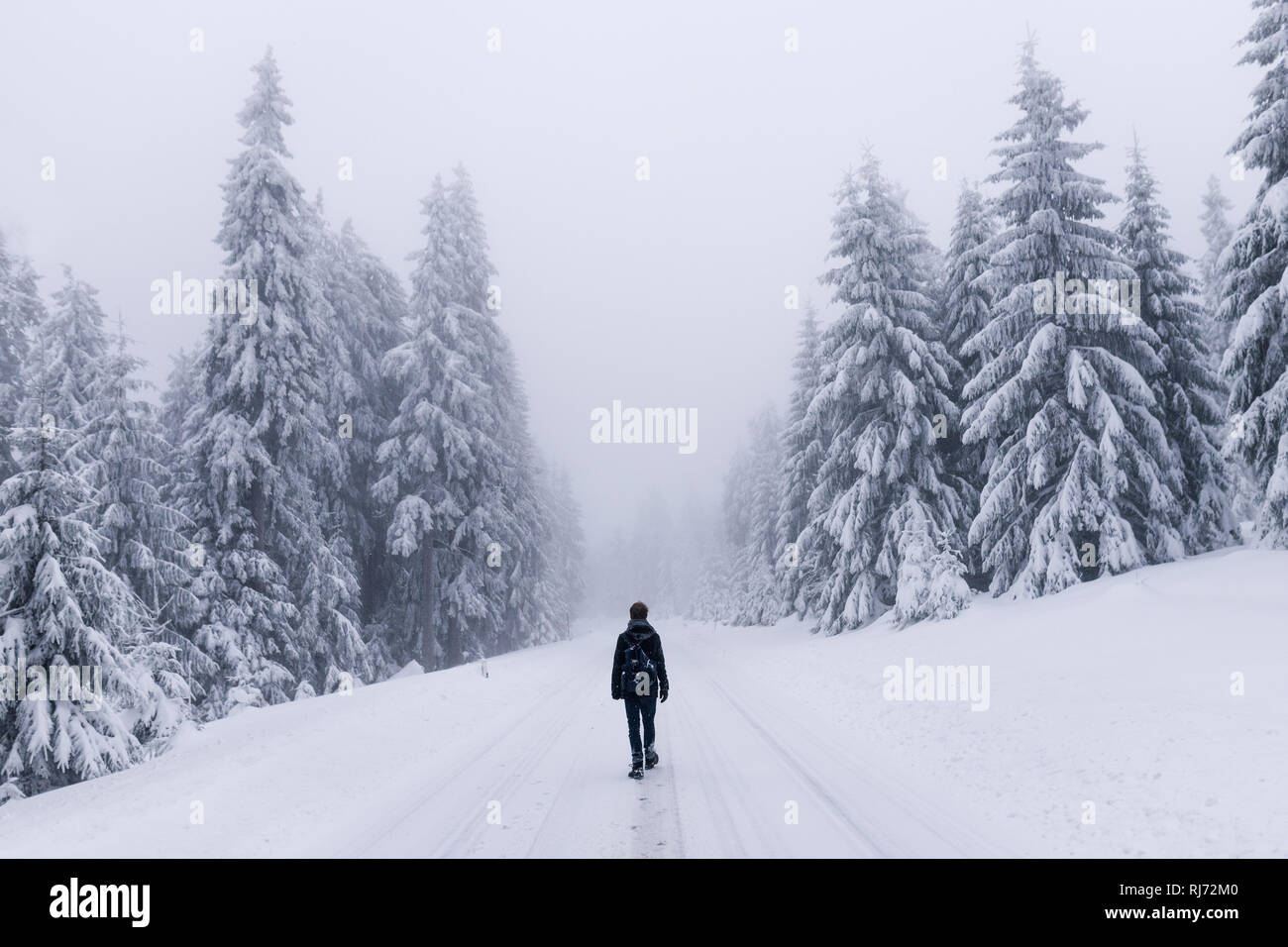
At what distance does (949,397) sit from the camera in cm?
2339

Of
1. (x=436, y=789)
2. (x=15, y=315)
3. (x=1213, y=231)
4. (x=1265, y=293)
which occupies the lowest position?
(x=436, y=789)

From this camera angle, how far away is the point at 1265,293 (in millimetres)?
13625

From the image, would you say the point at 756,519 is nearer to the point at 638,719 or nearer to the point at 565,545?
the point at 565,545

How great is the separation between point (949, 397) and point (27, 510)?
78.3 ft

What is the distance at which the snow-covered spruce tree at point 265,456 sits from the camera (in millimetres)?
17891

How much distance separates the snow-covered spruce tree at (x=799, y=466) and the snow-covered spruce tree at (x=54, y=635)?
21510mm

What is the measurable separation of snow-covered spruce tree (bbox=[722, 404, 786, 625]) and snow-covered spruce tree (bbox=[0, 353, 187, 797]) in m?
25.5

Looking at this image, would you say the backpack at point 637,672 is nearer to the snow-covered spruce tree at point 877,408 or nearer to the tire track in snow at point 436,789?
the tire track in snow at point 436,789

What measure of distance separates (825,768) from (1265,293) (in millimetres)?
13411

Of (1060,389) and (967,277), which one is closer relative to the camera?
(1060,389)

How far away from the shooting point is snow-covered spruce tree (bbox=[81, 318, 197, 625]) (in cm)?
1638

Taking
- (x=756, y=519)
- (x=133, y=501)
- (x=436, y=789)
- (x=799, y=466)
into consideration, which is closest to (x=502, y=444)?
(x=799, y=466)
